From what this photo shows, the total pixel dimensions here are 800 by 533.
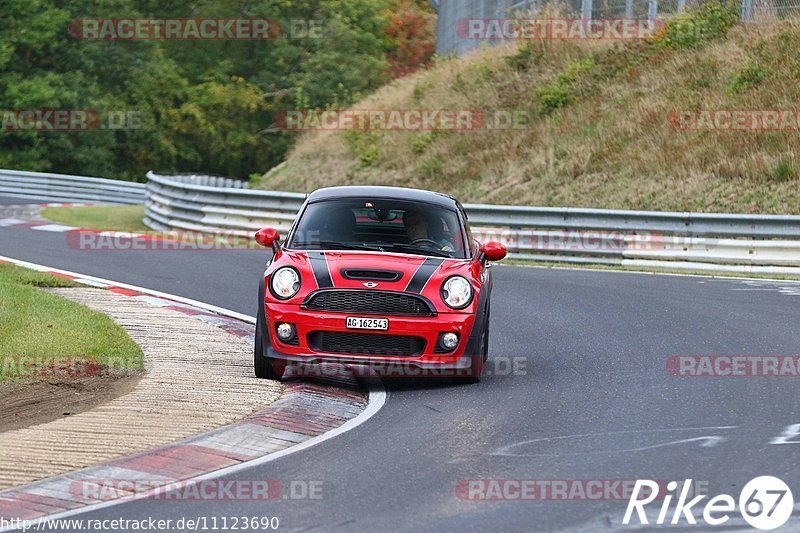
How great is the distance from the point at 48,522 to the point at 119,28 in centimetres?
5247

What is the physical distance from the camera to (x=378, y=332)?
407 inches

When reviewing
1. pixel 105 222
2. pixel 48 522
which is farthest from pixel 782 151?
pixel 48 522

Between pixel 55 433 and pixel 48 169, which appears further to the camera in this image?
pixel 48 169

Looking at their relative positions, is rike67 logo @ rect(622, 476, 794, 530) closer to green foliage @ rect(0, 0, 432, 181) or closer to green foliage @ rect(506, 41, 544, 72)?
green foliage @ rect(506, 41, 544, 72)

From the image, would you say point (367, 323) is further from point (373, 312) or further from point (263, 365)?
point (263, 365)

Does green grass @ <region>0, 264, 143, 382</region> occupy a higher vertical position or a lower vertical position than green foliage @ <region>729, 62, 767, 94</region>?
lower

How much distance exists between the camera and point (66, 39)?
176ft

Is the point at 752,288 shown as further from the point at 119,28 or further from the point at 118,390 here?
the point at 119,28

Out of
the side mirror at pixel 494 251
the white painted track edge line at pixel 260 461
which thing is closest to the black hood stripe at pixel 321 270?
the white painted track edge line at pixel 260 461

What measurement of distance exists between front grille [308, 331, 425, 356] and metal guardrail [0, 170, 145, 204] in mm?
29906

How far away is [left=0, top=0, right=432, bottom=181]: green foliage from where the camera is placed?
50969mm

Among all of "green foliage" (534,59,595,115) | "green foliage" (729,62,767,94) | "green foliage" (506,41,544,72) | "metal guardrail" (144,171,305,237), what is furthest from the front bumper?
"green foliage" (506,41,544,72)

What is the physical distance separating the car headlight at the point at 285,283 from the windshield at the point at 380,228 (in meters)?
0.57

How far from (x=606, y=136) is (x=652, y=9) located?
16.1ft
